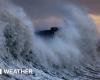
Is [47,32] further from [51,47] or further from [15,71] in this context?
[15,71]

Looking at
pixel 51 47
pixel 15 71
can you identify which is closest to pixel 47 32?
pixel 51 47

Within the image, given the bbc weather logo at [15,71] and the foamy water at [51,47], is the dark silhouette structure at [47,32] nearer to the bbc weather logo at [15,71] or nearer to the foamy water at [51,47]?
the foamy water at [51,47]

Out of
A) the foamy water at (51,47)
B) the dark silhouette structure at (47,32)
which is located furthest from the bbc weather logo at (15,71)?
the dark silhouette structure at (47,32)

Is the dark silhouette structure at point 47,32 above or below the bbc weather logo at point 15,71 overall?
above

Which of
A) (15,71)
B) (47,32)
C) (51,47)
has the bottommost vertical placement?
(15,71)

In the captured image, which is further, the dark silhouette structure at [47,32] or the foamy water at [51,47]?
the dark silhouette structure at [47,32]

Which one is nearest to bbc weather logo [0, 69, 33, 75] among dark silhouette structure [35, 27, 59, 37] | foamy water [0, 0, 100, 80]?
foamy water [0, 0, 100, 80]

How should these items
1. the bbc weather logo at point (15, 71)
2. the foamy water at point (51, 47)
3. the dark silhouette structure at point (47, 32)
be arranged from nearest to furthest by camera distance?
the bbc weather logo at point (15, 71)
the foamy water at point (51, 47)
the dark silhouette structure at point (47, 32)

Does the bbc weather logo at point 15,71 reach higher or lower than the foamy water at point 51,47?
lower

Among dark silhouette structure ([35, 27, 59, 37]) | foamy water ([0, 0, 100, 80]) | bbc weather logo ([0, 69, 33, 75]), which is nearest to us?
bbc weather logo ([0, 69, 33, 75])

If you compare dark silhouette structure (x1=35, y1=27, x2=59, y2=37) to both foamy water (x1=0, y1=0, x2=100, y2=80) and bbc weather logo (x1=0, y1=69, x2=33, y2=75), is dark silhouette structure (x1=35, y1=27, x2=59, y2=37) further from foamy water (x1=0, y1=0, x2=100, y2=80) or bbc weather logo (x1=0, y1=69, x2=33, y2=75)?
bbc weather logo (x1=0, y1=69, x2=33, y2=75)

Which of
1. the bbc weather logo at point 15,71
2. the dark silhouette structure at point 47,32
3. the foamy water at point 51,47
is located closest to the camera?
the bbc weather logo at point 15,71

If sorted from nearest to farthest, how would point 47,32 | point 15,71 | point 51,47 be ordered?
1. point 15,71
2. point 51,47
3. point 47,32

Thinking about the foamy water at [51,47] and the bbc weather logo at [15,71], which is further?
the foamy water at [51,47]
